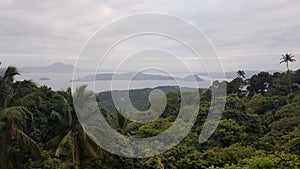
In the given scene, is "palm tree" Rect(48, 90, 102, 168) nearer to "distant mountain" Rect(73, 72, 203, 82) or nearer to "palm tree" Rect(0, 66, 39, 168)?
"palm tree" Rect(0, 66, 39, 168)

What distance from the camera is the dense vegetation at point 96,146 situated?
25.5ft

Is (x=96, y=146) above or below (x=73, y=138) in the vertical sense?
below

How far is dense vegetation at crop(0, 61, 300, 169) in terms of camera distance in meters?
7.79

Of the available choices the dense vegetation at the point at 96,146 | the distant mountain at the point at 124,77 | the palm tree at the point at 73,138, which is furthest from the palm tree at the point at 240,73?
the distant mountain at the point at 124,77

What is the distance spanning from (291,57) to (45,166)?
2631 centimetres

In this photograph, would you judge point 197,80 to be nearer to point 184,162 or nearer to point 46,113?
point 184,162

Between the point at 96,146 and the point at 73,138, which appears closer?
the point at 73,138

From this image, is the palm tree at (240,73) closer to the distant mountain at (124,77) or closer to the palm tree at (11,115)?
the distant mountain at (124,77)

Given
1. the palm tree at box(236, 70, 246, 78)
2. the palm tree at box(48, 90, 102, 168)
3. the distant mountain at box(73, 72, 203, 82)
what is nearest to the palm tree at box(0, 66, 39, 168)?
the distant mountain at box(73, 72, 203, 82)

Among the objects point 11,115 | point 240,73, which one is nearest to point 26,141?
point 11,115

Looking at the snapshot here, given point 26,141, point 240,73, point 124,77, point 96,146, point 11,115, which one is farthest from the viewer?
point 240,73

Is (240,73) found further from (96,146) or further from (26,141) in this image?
(26,141)

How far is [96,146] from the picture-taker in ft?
32.6

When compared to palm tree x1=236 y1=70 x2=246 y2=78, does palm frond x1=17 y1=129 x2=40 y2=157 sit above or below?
below
